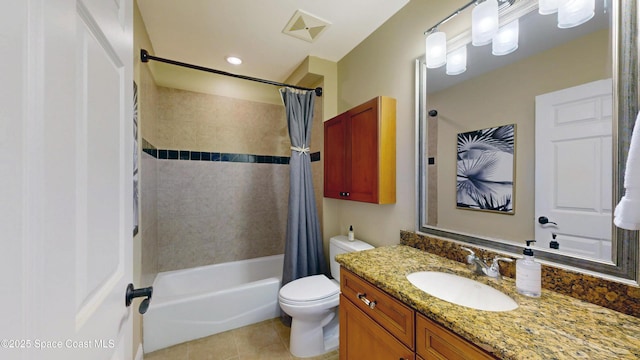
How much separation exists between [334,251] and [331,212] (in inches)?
17.9

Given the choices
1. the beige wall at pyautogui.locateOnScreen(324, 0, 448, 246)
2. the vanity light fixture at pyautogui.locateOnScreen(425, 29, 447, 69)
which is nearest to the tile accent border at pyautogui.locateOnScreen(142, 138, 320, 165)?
the beige wall at pyautogui.locateOnScreen(324, 0, 448, 246)

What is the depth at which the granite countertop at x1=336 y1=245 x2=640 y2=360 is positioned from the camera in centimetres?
59

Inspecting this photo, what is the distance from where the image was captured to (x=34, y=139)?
333 millimetres

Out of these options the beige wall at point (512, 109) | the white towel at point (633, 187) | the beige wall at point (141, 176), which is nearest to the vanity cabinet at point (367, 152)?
the beige wall at point (512, 109)

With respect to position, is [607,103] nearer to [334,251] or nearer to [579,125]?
[579,125]

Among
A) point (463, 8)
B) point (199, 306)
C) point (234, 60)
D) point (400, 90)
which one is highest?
point (234, 60)

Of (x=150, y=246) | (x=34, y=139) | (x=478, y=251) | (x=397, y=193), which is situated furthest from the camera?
(x=150, y=246)

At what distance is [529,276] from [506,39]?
3.37 ft


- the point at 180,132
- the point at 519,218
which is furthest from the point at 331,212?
the point at 180,132

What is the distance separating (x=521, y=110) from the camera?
1029 millimetres

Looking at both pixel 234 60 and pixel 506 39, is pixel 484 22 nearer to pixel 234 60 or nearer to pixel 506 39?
pixel 506 39

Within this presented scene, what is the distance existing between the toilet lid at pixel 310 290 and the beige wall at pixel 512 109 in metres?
0.89

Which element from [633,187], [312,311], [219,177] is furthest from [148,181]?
[633,187]

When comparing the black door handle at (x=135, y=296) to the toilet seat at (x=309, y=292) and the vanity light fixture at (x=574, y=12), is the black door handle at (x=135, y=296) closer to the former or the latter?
the toilet seat at (x=309, y=292)
